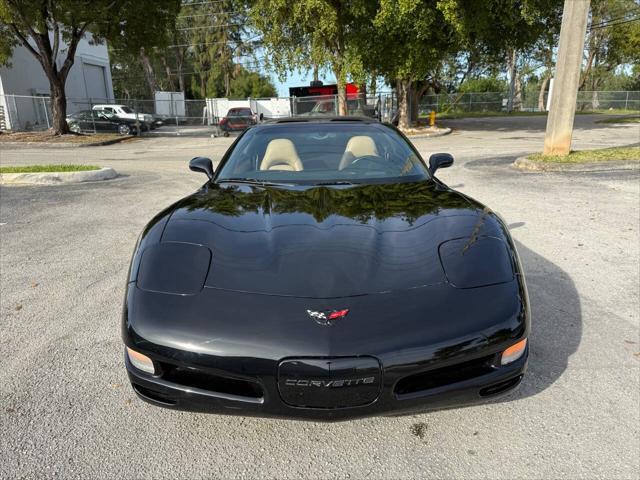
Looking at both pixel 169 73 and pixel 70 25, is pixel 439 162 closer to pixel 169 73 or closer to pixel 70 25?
pixel 70 25

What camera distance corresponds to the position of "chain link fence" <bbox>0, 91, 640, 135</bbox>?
25953 mm

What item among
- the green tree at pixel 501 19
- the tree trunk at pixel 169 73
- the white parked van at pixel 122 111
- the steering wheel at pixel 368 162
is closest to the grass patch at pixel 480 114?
the green tree at pixel 501 19

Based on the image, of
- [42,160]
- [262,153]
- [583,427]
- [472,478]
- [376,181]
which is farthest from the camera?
[42,160]

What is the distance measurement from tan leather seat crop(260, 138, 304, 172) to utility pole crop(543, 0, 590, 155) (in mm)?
9187

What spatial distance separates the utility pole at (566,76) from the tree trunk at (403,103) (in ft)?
44.4

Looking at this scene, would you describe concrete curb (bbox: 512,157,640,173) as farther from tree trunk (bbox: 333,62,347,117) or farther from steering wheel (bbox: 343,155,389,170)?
tree trunk (bbox: 333,62,347,117)

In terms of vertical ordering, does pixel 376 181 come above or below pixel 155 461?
above

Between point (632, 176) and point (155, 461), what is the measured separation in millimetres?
9250

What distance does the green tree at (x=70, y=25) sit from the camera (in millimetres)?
17219

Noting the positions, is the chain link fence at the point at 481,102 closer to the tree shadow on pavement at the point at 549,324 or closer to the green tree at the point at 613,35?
the green tree at the point at 613,35

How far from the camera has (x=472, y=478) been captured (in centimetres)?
192

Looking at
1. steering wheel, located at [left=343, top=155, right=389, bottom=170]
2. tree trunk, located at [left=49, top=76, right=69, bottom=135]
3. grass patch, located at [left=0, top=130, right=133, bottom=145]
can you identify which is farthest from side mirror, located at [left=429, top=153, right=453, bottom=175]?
tree trunk, located at [left=49, top=76, right=69, bottom=135]

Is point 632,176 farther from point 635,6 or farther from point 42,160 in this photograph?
point 635,6

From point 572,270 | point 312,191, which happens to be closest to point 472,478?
point 312,191
